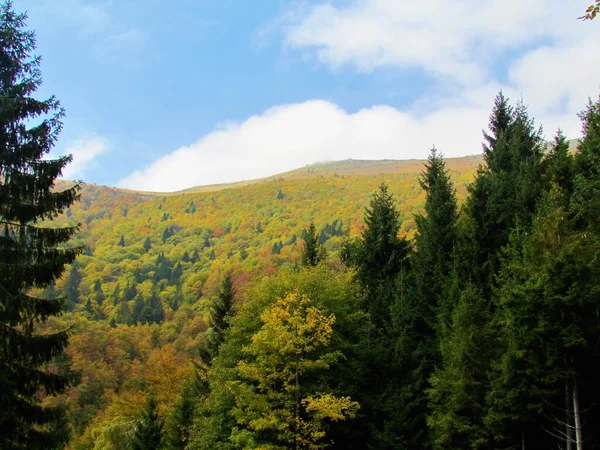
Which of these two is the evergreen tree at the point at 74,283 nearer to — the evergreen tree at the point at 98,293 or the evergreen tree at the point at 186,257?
the evergreen tree at the point at 98,293

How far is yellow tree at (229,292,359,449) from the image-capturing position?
23984mm

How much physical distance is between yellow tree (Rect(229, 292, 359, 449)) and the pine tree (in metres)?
11.9

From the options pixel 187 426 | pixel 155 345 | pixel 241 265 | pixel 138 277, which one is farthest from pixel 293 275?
pixel 138 277

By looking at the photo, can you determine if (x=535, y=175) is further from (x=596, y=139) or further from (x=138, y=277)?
(x=138, y=277)

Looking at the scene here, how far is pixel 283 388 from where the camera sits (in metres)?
25.1

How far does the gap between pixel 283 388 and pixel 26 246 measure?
15.1 m

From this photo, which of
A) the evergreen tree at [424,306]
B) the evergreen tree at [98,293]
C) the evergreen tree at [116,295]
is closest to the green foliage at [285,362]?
the evergreen tree at [424,306]

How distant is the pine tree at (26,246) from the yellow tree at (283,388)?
11926 mm

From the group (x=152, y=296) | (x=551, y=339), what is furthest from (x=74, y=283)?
(x=551, y=339)

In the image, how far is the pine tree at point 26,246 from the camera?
1273cm

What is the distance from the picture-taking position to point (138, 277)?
535 feet

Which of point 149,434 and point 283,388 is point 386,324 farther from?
point 149,434

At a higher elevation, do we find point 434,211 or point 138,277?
point 434,211

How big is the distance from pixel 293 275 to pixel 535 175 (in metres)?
15.4
